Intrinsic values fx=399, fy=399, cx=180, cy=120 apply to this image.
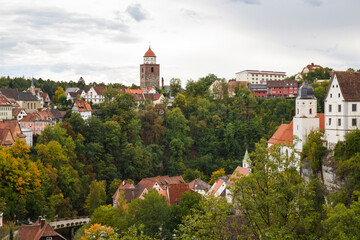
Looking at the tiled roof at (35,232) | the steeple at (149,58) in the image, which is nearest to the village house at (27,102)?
the steeple at (149,58)

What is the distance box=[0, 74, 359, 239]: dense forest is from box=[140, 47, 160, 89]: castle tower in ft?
38.9

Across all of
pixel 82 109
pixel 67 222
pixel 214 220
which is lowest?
pixel 67 222

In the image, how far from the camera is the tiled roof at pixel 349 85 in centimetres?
3775

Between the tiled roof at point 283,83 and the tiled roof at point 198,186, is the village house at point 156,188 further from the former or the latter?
the tiled roof at point 283,83

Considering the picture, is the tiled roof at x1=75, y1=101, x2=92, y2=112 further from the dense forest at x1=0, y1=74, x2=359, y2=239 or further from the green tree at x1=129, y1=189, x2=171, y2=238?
the green tree at x1=129, y1=189, x2=171, y2=238

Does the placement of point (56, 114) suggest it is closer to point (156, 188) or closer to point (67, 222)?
point (156, 188)

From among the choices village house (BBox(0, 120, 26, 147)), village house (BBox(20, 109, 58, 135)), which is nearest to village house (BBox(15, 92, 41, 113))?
village house (BBox(20, 109, 58, 135))

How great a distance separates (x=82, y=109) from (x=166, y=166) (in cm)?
1957

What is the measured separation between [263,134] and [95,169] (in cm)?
3667

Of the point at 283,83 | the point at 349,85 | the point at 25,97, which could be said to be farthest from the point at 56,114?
the point at 283,83

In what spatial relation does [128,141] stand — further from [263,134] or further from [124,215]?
[124,215]

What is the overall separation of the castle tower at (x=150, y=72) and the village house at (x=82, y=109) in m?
29.2

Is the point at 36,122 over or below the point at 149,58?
below

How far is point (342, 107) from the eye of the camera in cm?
3797
